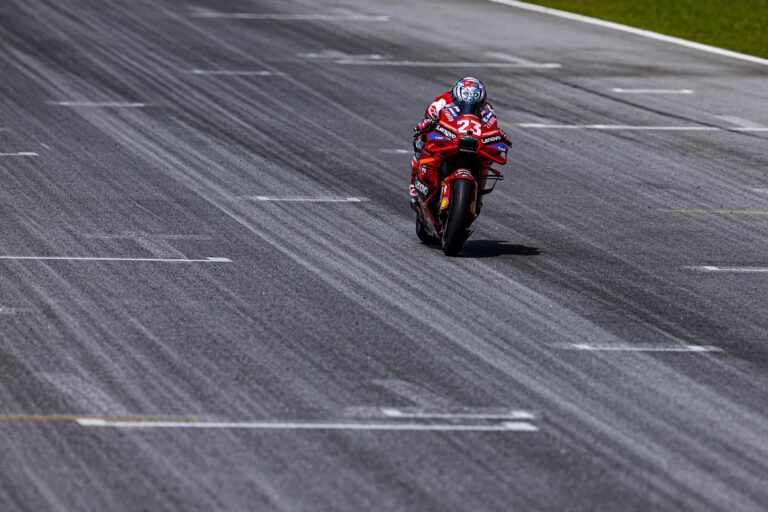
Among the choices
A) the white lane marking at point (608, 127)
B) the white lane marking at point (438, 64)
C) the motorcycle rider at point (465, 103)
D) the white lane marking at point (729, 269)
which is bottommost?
the white lane marking at point (438, 64)

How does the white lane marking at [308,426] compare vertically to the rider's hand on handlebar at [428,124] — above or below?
below

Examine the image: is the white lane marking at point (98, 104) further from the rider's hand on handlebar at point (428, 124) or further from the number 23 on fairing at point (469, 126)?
the number 23 on fairing at point (469, 126)

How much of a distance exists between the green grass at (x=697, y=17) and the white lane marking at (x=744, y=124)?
7.02 meters

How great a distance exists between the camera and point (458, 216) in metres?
15.1

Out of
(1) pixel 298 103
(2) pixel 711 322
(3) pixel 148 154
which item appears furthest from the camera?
Answer: (1) pixel 298 103

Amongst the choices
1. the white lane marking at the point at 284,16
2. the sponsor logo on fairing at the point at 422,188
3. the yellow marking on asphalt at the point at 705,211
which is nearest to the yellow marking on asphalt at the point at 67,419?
the sponsor logo on fairing at the point at 422,188

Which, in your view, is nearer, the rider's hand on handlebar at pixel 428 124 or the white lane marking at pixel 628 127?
the rider's hand on handlebar at pixel 428 124

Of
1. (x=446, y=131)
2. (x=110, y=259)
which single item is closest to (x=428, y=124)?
(x=446, y=131)

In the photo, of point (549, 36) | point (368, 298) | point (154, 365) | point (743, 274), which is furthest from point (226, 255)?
point (549, 36)

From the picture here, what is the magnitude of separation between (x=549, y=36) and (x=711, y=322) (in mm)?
20677

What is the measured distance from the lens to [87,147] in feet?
67.7

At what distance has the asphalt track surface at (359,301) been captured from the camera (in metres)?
9.28

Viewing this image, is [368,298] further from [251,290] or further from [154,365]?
[154,365]

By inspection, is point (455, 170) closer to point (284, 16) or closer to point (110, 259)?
point (110, 259)
